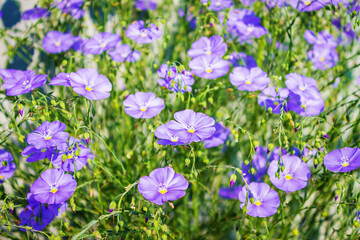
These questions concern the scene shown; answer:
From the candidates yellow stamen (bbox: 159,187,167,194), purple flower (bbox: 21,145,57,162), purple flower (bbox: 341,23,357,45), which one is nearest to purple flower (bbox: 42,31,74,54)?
purple flower (bbox: 21,145,57,162)

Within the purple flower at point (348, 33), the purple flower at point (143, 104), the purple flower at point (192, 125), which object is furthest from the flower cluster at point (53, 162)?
the purple flower at point (348, 33)

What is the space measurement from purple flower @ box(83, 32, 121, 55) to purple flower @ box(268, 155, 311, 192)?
1162 mm

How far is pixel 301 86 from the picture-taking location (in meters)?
1.85

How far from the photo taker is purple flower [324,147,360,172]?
5.12ft

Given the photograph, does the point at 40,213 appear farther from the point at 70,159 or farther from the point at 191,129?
the point at 191,129

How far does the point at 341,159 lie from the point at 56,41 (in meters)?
1.76

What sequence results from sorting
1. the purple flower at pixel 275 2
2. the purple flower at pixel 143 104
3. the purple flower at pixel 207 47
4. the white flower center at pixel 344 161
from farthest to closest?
1. the purple flower at pixel 275 2
2. the purple flower at pixel 207 47
3. the purple flower at pixel 143 104
4. the white flower center at pixel 344 161

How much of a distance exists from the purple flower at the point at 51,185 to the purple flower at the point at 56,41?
888mm

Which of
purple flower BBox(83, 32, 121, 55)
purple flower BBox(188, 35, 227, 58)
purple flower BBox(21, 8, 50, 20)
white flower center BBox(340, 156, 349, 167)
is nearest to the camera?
white flower center BBox(340, 156, 349, 167)

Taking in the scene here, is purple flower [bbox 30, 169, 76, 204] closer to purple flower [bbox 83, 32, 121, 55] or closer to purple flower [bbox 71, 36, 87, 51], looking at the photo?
purple flower [bbox 83, 32, 121, 55]

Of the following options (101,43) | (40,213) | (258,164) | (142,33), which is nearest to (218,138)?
(258,164)

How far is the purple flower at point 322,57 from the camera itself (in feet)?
7.66

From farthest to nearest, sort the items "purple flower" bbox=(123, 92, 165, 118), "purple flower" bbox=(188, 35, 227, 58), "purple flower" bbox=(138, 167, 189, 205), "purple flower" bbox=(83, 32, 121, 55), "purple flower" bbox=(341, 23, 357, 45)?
"purple flower" bbox=(341, 23, 357, 45)
"purple flower" bbox=(83, 32, 121, 55)
"purple flower" bbox=(188, 35, 227, 58)
"purple flower" bbox=(123, 92, 165, 118)
"purple flower" bbox=(138, 167, 189, 205)

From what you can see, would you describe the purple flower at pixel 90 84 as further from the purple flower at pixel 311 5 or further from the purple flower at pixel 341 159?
the purple flower at pixel 311 5
